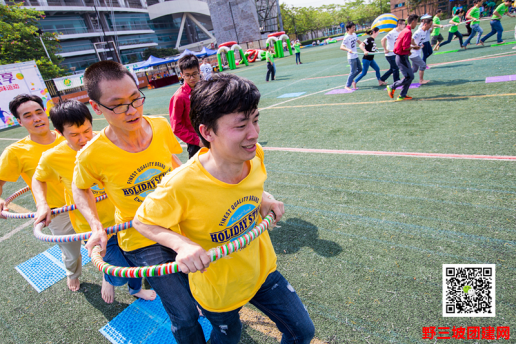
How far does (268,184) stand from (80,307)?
337 centimetres

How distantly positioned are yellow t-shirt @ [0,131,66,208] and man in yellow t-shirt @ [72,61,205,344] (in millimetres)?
1423

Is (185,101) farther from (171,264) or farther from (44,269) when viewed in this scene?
(171,264)

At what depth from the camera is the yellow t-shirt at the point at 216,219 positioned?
5.43 feet

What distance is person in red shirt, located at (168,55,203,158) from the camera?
15.0ft

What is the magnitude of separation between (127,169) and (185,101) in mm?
2477

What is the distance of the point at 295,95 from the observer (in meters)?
12.7

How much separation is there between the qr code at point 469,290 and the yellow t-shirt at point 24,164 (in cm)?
428

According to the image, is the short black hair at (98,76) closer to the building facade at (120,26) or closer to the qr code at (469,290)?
the qr code at (469,290)

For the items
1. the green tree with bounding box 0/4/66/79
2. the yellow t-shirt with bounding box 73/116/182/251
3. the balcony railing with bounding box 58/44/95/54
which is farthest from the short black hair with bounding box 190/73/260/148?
the balcony railing with bounding box 58/44/95/54

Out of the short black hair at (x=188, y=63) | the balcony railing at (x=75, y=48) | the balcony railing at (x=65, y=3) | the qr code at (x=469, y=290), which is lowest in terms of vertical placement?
the qr code at (x=469, y=290)

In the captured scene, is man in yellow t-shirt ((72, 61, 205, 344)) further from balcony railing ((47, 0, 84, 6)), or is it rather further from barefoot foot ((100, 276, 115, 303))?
balcony railing ((47, 0, 84, 6))

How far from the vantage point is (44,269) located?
4.25m

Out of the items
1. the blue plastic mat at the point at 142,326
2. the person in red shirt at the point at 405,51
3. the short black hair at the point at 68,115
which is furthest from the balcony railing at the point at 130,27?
the blue plastic mat at the point at 142,326

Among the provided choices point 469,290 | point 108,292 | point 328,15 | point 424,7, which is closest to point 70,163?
point 108,292
